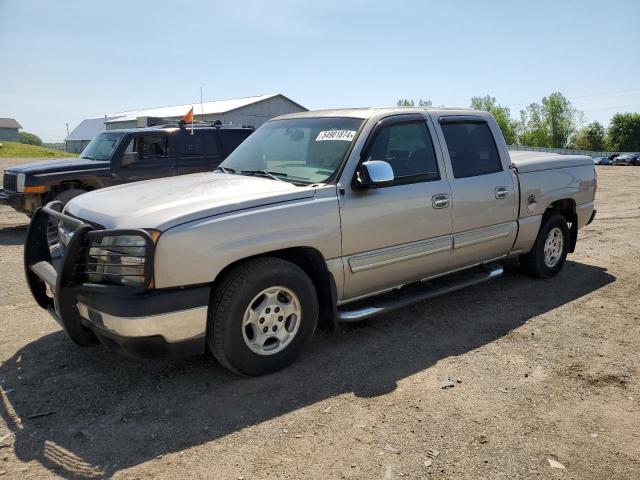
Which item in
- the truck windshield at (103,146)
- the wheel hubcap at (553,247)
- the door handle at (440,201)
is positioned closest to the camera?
the door handle at (440,201)

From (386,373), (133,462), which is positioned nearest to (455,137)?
(386,373)

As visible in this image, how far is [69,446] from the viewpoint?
9.28 ft

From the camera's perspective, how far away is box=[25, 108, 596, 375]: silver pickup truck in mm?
3133

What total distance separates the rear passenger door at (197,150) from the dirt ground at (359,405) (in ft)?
16.7

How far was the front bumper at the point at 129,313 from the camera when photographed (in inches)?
119

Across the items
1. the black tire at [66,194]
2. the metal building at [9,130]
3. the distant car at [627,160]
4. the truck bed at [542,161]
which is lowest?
the black tire at [66,194]

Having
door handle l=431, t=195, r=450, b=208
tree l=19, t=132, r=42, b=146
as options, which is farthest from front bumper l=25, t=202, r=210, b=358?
tree l=19, t=132, r=42, b=146

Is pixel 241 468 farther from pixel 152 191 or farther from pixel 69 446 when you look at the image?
pixel 152 191

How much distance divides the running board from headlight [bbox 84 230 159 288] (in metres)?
1.53

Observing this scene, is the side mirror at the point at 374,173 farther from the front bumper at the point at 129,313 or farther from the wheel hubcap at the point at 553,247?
the wheel hubcap at the point at 553,247

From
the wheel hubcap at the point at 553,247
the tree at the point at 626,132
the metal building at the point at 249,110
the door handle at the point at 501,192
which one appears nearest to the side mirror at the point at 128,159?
the door handle at the point at 501,192

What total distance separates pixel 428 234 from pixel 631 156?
190 feet

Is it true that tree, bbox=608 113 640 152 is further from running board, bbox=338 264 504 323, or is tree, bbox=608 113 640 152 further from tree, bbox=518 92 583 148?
running board, bbox=338 264 504 323

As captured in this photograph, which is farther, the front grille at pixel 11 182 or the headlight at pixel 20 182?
the front grille at pixel 11 182
